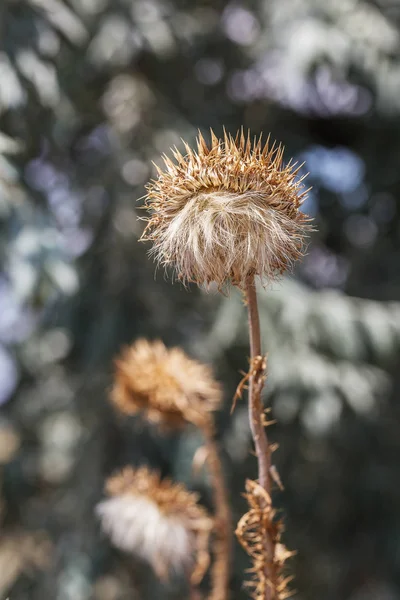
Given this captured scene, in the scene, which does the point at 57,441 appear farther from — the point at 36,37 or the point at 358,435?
the point at 36,37

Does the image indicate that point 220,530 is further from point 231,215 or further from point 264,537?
point 231,215

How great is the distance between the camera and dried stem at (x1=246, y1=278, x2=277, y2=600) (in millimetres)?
490

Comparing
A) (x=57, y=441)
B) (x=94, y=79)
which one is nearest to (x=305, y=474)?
(x=57, y=441)

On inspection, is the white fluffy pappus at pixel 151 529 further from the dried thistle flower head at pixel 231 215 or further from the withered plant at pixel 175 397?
the dried thistle flower head at pixel 231 215

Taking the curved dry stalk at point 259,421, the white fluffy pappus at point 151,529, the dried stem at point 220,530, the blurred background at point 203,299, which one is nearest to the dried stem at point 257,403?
the curved dry stalk at point 259,421

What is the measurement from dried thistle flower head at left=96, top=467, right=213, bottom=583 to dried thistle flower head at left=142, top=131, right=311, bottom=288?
16.9 inches

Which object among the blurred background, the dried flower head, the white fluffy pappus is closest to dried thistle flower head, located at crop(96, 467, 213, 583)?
the white fluffy pappus

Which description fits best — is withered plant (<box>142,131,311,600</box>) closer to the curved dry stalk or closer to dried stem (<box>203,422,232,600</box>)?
the curved dry stalk

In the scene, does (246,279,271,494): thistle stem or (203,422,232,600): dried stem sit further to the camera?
(203,422,232,600): dried stem

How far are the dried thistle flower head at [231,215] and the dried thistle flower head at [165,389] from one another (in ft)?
1.15

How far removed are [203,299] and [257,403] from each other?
91.6 inches

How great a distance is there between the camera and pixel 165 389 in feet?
2.74

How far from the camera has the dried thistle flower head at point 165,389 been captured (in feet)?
2.72

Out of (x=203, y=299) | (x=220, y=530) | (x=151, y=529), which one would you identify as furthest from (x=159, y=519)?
(x=203, y=299)
